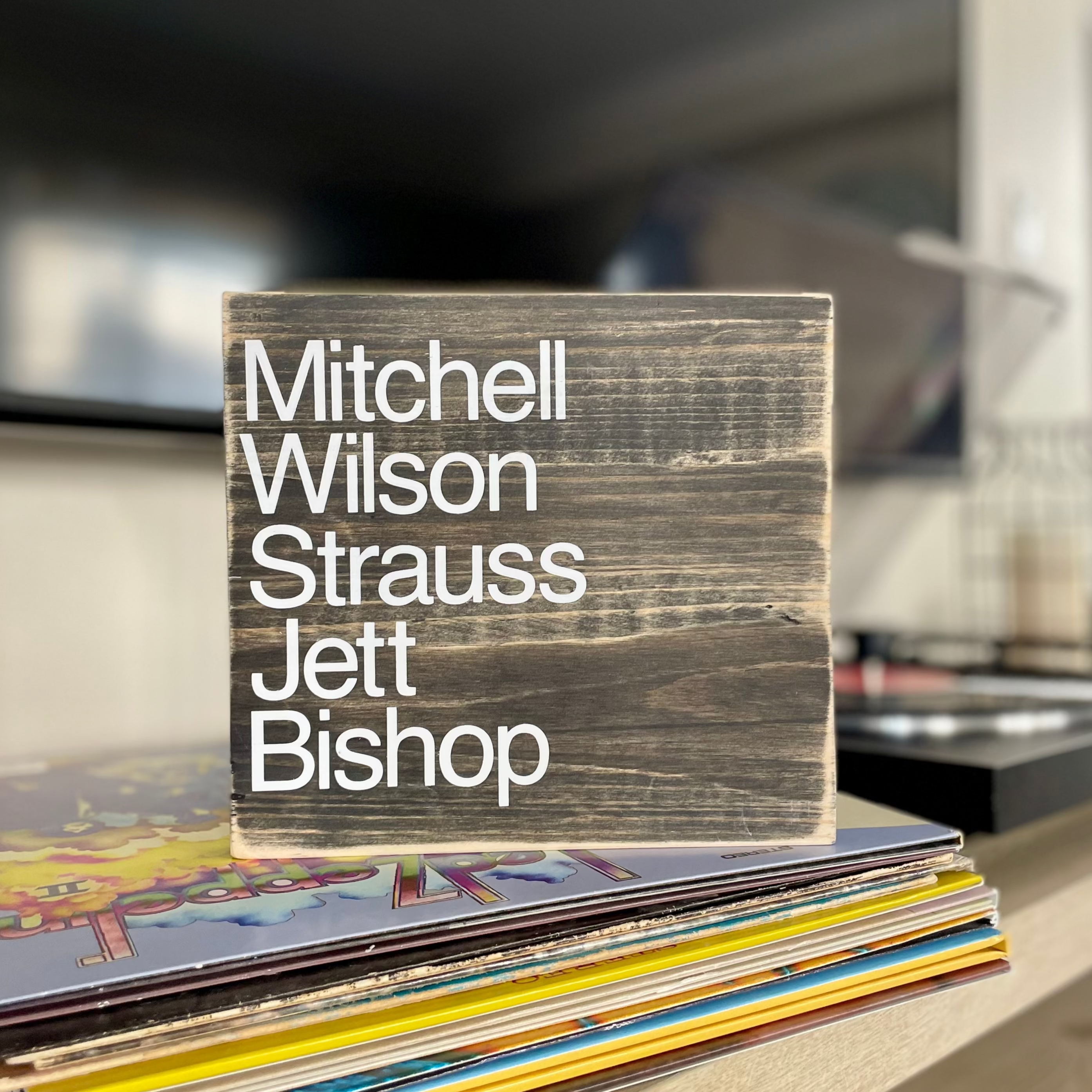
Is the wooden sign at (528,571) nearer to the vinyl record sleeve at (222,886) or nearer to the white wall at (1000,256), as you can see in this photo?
the vinyl record sleeve at (222,886)

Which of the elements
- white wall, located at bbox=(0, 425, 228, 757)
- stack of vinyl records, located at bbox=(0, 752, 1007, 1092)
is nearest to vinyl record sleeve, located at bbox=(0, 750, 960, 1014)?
stack of vinyl records, located at bbox=(0, 752, 1007, 1092)

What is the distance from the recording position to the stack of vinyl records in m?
0.27

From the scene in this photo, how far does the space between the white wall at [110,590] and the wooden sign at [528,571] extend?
0.34 m

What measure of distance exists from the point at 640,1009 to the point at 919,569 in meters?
1.27

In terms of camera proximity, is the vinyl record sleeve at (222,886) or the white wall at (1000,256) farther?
the white wall at (1000,256)

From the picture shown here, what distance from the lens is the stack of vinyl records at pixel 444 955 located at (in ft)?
0.88

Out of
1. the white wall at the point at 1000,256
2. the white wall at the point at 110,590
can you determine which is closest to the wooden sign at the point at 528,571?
the white wall at the point at 110,590

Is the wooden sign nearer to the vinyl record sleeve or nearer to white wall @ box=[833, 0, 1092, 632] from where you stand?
the vinyl record sleeve

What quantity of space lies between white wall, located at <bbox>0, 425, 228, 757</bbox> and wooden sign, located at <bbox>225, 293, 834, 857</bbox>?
340 millimetres

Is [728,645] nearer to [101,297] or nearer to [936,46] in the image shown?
[101,297]

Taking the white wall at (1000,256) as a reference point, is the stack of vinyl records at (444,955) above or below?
below

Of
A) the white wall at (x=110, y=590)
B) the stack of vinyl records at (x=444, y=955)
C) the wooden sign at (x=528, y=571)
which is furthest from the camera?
the white wall at (x=110, y=590)

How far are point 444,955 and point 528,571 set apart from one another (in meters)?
0.15

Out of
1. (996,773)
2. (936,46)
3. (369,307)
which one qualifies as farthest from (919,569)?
(369,307)
